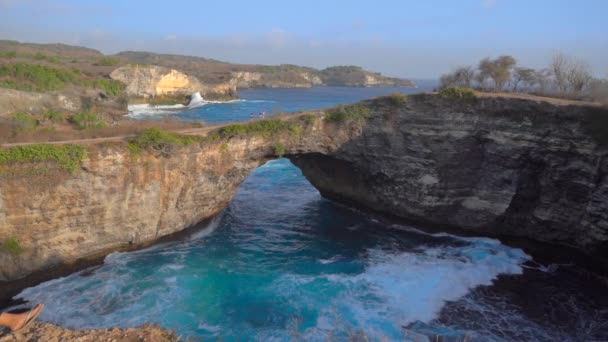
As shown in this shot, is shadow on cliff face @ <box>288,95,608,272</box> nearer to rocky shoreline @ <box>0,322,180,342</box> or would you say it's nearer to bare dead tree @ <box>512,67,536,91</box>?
bare dead tree @ <box>512,67,536,91</box>

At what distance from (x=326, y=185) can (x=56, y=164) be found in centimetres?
1437

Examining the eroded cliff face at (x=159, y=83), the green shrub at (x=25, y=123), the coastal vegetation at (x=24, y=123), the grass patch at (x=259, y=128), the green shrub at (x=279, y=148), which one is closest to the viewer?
the grass patch at (x=259, y=128)

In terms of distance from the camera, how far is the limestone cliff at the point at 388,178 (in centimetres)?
1538

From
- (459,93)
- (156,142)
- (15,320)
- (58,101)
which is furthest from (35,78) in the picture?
(15,320)

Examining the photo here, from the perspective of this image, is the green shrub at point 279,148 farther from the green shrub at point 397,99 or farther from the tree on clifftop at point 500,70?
the tree on clifftop at point 500,70

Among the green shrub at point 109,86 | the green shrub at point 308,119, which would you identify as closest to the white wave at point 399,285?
the green shrub at point 308,119

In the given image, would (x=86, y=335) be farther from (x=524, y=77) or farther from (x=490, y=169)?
(x=524, y=77)

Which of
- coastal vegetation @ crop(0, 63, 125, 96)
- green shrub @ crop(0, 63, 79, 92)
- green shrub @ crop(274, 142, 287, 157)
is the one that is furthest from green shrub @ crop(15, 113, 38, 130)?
green shrub @ crop(0, 63, 79, 92)

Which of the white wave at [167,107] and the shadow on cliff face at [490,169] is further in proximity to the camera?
the white wave at [167,107]

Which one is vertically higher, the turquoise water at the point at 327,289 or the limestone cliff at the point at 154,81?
the limestone cliff at the point at 154,81

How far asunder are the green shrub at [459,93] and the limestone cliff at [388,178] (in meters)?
0.31

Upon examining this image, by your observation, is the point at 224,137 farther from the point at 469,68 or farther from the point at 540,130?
the point at 469,68

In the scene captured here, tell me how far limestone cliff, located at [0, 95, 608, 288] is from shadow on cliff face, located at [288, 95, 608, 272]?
49 millimetres

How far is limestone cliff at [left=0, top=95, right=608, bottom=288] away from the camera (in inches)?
606
